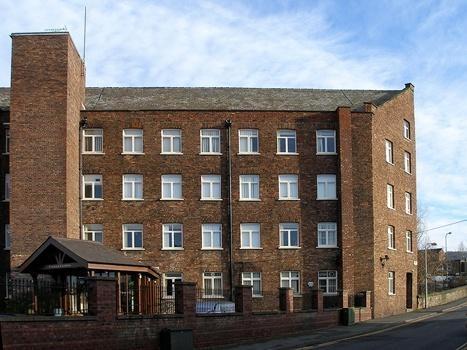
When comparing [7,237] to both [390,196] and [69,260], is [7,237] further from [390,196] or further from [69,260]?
[390,196]

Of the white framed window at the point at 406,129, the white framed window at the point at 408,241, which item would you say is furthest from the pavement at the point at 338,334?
the white framed window at the point at 406,129

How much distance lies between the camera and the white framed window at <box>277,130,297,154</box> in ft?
149

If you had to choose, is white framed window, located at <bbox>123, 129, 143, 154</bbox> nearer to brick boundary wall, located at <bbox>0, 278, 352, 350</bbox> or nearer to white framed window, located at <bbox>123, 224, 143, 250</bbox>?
white framed window, located at <bbox>123, 224, 143, 250</bbox>

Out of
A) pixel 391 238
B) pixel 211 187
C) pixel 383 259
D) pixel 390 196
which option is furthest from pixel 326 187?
pixel 211 187

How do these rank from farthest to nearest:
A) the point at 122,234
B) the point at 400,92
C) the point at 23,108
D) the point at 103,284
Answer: the point at 400,92 → the point at 122,234 → the point at 23,108 → the point at 103,284

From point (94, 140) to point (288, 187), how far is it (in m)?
12.3

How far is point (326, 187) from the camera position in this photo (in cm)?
4528

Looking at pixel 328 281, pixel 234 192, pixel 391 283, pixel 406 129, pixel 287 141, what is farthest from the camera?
pixel 406 129

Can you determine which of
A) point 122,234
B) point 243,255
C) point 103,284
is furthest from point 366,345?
point 122,234

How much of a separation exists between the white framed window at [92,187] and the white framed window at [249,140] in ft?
29.5

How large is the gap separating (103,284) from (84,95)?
2691 cm

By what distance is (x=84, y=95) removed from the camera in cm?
4656

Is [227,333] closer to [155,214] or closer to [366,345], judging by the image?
[366,345]

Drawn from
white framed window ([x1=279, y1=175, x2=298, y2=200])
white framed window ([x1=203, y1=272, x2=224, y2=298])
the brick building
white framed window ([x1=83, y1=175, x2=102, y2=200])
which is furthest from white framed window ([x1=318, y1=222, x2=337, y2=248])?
white framed window ([x1=83, y1=175, x2=102, y2=200])
